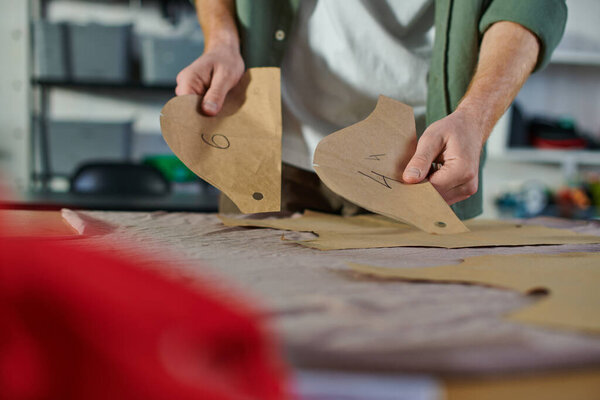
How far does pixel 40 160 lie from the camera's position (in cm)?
228

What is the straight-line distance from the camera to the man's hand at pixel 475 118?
492 millimetres

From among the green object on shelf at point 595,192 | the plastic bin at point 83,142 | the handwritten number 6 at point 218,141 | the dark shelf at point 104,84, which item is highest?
the dark shelf at point 104,84

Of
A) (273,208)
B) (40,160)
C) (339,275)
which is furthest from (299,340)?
(40,160)

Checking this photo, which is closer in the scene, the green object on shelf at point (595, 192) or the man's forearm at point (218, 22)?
the man's forearm at point (218, 22)

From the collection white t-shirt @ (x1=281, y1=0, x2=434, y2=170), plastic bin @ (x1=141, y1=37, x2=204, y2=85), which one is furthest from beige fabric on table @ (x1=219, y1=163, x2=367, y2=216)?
plastic bin @ (x1=141, y1=37, x2=204, y2=85)

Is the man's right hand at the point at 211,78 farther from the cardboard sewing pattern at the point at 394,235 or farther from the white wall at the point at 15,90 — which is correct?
the white wall at the point at 15,90

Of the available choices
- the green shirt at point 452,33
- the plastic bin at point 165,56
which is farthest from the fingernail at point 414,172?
the plastic bin at point 165,56

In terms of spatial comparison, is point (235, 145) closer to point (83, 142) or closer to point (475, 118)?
point (475, 118)

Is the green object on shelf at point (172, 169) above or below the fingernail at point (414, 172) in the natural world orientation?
below

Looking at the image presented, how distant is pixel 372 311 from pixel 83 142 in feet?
7.42

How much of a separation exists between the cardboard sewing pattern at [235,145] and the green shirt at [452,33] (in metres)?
0.21

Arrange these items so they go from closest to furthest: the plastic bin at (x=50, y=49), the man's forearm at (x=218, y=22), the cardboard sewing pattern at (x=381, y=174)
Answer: the cardboard sewing pattern at (x=381, y=174), the man's forearm at (x=218, y=22), the plastic bin at (x=50, y=49)

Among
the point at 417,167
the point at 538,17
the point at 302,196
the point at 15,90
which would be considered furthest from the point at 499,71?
the point at 15,90

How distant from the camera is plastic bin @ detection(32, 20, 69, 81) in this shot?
Answer: 216 cm
